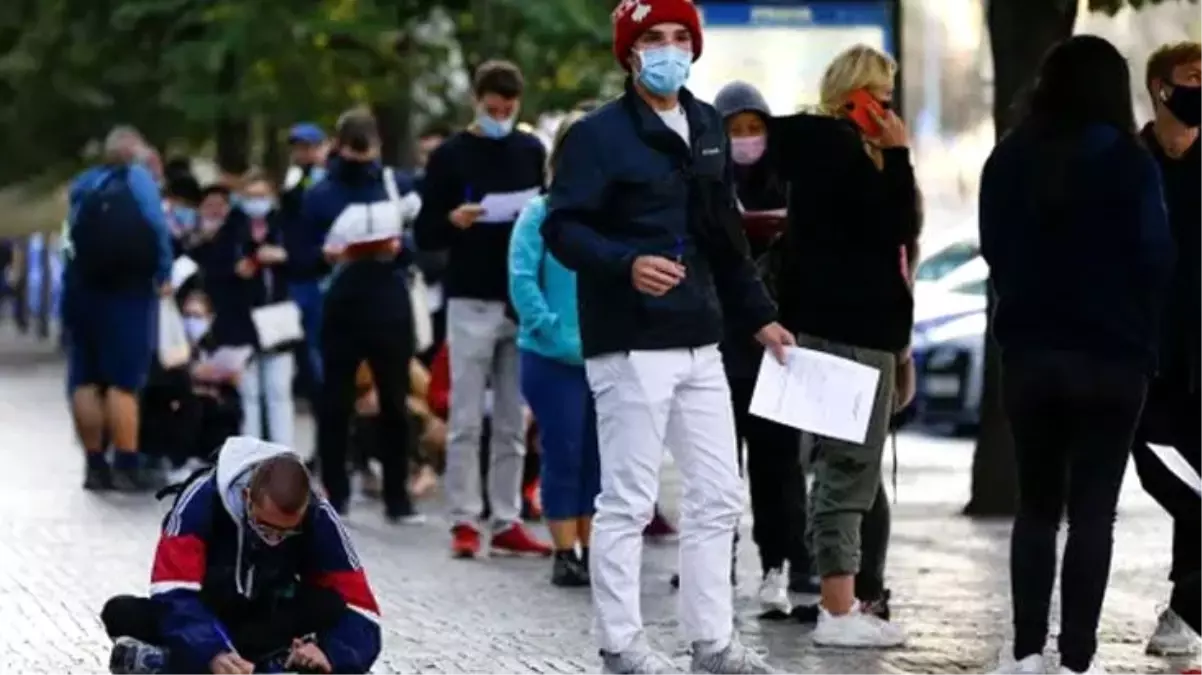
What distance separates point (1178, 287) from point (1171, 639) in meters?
1.19

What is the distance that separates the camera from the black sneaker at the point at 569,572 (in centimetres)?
1240

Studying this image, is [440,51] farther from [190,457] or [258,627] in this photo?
[258,627]

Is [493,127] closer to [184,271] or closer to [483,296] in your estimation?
[483,296]

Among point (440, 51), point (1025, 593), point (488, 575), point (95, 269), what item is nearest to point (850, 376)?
point (1025, 593)

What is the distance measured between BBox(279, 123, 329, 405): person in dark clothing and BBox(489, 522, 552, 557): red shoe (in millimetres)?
3552

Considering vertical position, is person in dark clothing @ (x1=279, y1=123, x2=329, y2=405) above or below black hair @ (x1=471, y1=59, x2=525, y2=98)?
below

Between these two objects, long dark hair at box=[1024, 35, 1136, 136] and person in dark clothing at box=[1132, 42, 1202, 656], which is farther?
person in dark clothing at box=[1132, 42, 1202, 656]

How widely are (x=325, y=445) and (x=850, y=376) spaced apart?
582 centimetres

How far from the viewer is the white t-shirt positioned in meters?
9.55

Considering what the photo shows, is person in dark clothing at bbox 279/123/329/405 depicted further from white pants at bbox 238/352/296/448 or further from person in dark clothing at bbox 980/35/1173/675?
person in dark clothing at bbox 980/35/1173/675

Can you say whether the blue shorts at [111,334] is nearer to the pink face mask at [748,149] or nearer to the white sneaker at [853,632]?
the pink face mask at [748,149]

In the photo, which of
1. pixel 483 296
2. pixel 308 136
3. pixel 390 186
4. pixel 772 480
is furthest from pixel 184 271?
pixel 772 480

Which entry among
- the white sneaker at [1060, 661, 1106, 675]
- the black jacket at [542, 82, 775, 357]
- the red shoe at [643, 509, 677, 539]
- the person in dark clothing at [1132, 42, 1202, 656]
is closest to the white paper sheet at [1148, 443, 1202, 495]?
the person in dark clothing at [1132, 42, 1202, 656]

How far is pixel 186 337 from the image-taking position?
18.4m
